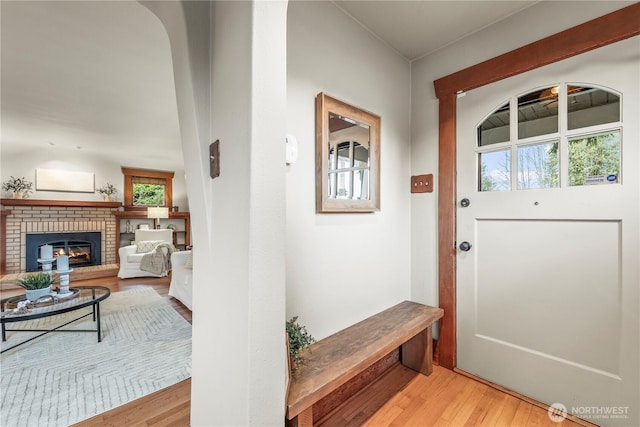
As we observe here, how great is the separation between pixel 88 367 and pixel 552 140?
11.5 feet

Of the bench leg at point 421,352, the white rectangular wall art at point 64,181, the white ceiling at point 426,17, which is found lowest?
the bench leg at point 421,352

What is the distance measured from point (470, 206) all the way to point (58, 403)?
2899 mm

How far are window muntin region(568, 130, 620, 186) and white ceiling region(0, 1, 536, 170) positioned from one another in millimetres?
876

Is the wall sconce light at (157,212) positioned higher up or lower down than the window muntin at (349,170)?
lower down

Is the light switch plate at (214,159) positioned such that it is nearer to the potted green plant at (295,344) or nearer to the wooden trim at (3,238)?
the potted green plant at (295,344)

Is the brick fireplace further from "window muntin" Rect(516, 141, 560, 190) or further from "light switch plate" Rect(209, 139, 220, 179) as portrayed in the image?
"window muntin" Rect(516, 141, 560, 190)

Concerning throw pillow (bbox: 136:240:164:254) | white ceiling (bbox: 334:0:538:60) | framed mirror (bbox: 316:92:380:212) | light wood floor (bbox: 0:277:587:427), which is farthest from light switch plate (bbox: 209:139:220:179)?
throw pillow (bbox: 136:240:164:254)

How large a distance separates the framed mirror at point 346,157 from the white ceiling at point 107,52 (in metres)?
0.63

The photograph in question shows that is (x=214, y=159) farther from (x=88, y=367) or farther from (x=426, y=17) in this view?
(x=88, y=367)

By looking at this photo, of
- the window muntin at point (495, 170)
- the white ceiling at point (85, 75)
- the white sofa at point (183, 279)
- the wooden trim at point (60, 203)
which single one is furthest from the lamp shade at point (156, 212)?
the window muntin at point (495, 170)

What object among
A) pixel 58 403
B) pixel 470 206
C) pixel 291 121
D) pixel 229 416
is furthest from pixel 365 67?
pixel 58 403

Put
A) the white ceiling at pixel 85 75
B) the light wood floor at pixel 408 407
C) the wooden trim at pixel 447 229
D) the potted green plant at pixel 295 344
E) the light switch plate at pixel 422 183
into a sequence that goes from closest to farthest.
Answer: the potted green plant at pixel 295 344
the light wood floor at pixel 408 407
the white ceiling at pixel 85 75
the wooden trim at pixel 447 229
the light switch plate at pixel 422 183

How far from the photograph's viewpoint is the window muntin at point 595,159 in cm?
135

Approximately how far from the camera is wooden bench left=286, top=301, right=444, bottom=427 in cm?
101
